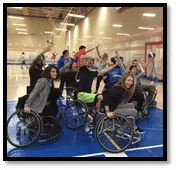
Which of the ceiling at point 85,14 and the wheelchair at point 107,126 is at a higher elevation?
the ceiling at point 85,14

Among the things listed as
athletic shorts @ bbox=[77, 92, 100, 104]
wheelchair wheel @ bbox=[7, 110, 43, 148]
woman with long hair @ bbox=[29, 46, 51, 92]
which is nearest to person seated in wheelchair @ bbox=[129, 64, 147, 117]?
athletic shorts @ bbox=[77, 92, 100, 104]

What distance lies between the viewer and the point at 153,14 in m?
2.47

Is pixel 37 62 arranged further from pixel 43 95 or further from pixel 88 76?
pixel 88 76

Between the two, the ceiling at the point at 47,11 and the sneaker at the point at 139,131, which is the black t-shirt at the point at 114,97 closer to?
the sneaker at the point at 139,131

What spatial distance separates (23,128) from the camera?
247 cm

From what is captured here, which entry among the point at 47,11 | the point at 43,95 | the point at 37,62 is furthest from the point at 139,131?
the point at 47,11

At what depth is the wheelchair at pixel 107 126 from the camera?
2.47 meters

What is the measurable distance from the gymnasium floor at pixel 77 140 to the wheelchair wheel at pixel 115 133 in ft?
0.22

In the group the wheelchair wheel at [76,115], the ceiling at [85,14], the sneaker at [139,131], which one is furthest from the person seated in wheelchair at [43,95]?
the sneaker at [139,131]

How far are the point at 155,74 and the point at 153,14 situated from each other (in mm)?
657

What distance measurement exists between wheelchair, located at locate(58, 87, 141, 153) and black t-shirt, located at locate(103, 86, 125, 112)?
0.09 m

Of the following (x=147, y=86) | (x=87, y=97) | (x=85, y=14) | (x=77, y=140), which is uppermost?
(x=85, y=14)

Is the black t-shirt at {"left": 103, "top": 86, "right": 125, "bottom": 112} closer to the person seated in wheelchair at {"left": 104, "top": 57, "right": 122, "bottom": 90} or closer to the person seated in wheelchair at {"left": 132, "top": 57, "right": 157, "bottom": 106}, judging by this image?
the person seated in wheelchair at {"left": 104, "top": 57, "right": 122, "bottom": 90}

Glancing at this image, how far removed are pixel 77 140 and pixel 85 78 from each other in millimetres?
701
